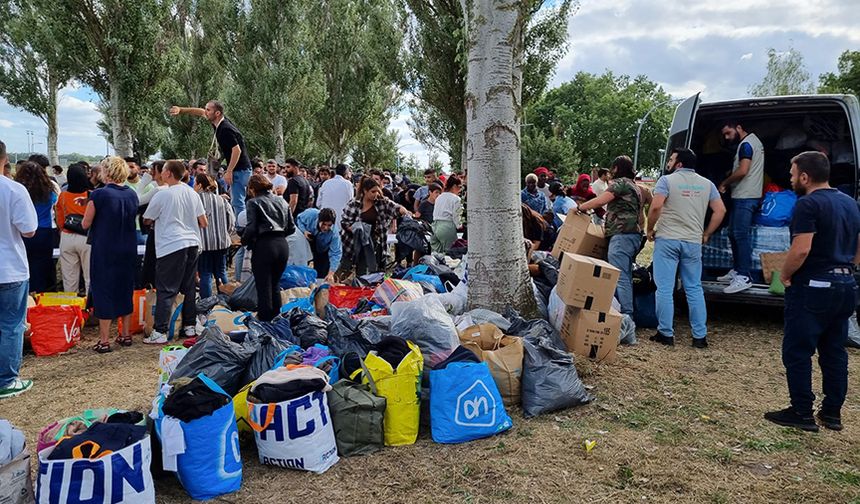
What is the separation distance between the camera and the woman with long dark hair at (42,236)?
6379 millimetres

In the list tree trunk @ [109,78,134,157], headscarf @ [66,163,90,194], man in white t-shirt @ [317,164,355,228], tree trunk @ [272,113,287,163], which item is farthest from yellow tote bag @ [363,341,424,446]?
tree trunk @ [272,113,287,163]

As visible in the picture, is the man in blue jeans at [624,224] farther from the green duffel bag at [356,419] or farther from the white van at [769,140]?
the green duffel bag at [356,419]

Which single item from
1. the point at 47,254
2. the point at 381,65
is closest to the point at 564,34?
the point at 381,65

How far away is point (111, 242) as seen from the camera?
5.45 metres

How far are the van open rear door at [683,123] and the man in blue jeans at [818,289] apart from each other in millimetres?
2696

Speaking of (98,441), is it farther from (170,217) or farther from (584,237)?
(584,237)

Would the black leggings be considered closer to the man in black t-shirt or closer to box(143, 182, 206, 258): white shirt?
box(143, 182, 206, 258): white shirt

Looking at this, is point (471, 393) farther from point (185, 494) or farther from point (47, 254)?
point (47, 254)

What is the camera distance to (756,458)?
338 cm

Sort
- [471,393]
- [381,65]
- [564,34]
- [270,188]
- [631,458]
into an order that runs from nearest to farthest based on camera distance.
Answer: [631,458], [471,393], [270,188], [564,34], [381,65]

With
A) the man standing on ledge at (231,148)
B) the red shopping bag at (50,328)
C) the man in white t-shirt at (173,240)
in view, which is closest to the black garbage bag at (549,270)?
the man in white t-shirt at (173,240)

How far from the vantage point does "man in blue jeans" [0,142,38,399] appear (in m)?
4.19

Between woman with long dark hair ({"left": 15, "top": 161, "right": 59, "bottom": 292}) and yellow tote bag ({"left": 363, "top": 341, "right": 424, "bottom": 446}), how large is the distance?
5095 mm

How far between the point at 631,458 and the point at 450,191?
638cm
